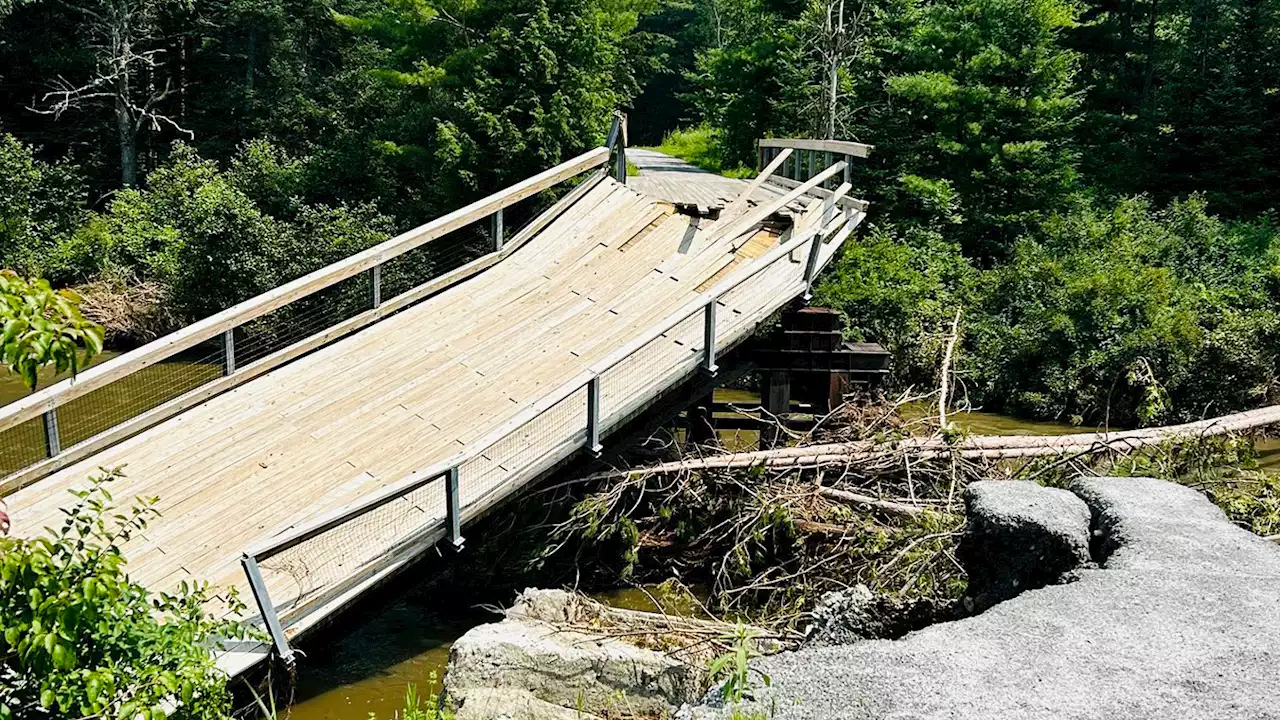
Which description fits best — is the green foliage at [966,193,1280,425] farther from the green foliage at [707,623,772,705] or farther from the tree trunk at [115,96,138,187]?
the tree trunk at [115,96,138,187]

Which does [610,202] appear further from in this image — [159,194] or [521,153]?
[159,194]

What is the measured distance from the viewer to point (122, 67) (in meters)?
30.3

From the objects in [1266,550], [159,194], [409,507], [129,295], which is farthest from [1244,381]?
[159,194]

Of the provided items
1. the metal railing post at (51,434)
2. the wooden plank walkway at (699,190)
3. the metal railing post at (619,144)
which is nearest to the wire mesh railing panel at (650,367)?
the wooden plank walkway at (699,190)

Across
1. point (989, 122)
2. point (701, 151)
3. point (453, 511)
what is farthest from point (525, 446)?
point (701, 151)

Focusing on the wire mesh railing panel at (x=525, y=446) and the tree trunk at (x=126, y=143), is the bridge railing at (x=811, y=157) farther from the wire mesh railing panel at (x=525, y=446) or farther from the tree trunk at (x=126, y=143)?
the tree trunk at (x=126, y=143)

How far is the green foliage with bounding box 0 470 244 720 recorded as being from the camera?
146 inches

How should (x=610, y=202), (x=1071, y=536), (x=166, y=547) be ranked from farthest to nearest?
(x=610, y=202) < (x=166, y=547) < (x=1071, y=536)

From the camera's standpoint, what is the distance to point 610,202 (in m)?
13.4

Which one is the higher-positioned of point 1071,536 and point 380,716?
point 1071,536

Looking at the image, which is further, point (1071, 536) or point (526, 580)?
point (526, 580)

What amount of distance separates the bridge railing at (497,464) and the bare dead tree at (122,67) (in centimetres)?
2438

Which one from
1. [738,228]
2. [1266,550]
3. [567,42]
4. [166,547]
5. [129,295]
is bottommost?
[129,295]

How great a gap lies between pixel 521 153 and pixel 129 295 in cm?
928
